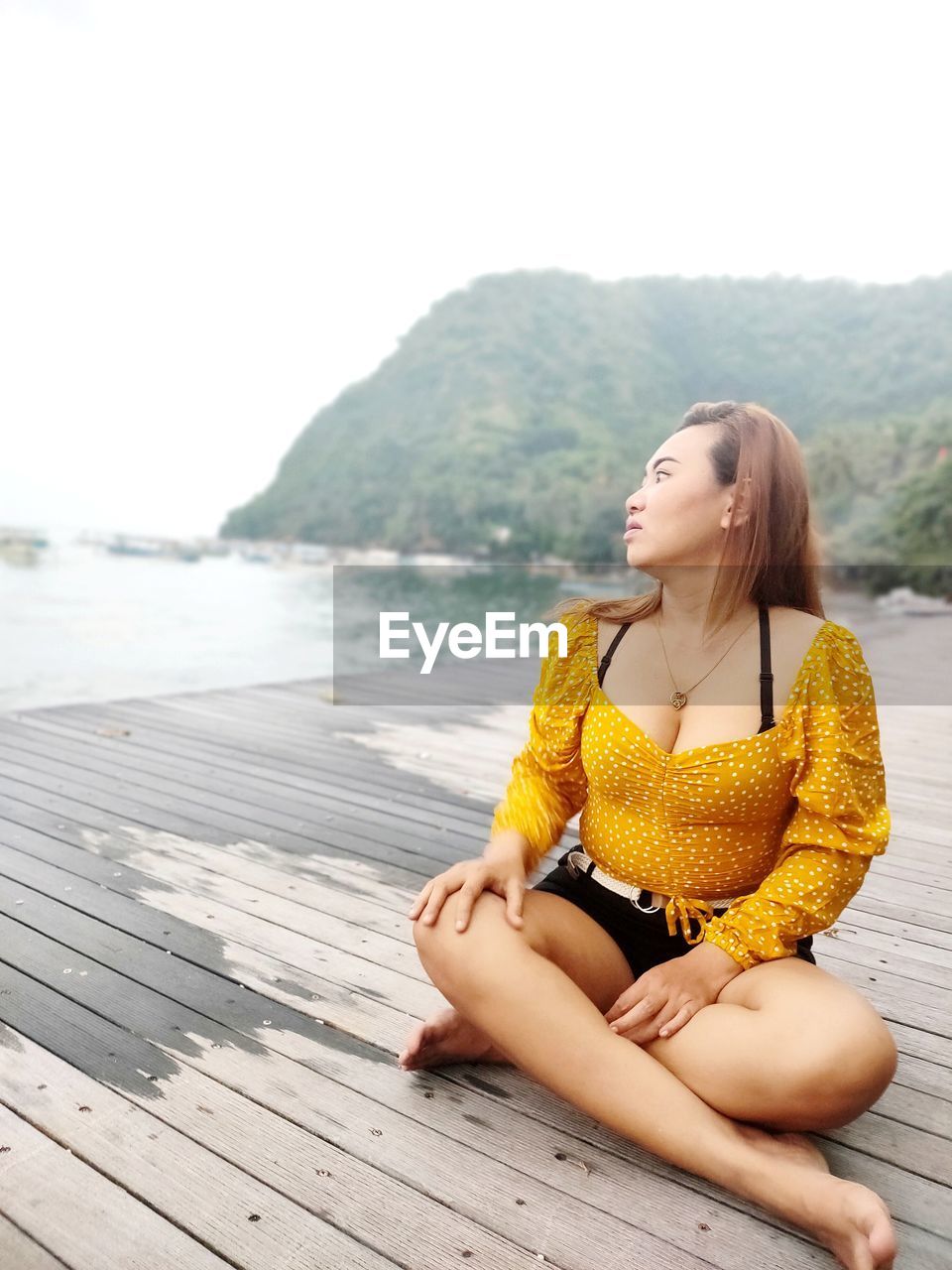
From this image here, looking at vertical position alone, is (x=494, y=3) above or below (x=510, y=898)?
above

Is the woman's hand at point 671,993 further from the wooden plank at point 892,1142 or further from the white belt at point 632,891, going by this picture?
the wooden plank at point 892,1142

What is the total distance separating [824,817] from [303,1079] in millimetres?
740

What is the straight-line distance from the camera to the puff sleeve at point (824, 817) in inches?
43.6

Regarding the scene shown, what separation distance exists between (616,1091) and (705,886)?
0.90 feet

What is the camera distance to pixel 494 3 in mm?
53594

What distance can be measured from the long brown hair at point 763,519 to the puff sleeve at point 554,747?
18 cm

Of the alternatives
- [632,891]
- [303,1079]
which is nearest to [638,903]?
[632,891]

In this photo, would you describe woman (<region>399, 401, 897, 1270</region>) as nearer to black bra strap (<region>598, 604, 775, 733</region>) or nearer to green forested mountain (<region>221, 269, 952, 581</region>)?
black bra strap (<region>598, 604, 775, 733</region>)

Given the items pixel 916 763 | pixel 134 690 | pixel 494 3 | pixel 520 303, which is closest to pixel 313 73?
pixel 494 3

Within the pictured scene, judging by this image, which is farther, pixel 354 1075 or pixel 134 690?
pixel 134 690

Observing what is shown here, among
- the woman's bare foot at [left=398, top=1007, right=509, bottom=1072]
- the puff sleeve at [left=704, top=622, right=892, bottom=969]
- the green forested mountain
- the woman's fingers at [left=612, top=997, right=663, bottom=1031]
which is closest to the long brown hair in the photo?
the puff sleeve at [left=704, top=622, right=892, bottom=969]

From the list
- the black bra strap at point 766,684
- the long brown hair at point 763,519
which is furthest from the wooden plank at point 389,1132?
the long brown hair at point 763,519

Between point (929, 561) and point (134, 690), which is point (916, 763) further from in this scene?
point (929, 561)

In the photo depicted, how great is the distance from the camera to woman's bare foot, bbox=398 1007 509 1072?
4.14 feet
